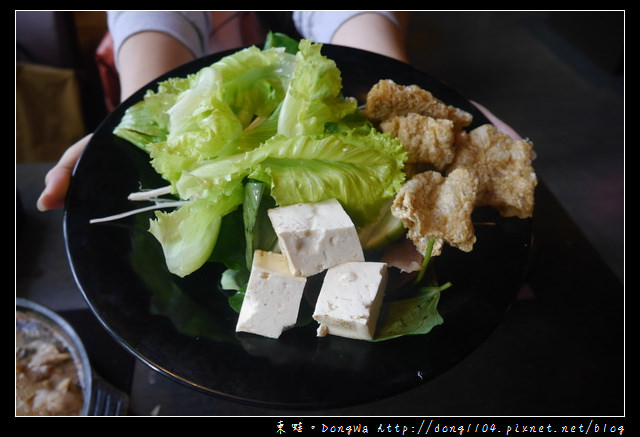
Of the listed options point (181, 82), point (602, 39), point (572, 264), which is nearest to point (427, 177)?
point (181, 82)

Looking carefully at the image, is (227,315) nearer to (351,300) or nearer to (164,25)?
(351,300)

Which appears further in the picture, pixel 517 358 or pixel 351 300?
pixel 517 358

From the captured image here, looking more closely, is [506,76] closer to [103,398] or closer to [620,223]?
[620,223]

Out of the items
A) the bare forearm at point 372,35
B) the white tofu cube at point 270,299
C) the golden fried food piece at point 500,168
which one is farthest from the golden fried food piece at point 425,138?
the bare forearm at point 372,35

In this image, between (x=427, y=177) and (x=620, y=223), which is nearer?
(x=427, y=177)

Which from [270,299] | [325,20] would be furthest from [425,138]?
[325,20]

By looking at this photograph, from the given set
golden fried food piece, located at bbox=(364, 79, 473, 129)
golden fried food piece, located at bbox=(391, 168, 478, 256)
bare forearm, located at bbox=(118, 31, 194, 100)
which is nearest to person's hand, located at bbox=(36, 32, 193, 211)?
bare forearm, located at bbox=(118, 31, 194, 100)

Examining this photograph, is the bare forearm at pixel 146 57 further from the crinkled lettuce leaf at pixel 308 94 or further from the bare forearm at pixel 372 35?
the crinkled lettuce leaf at pixel 308 94
